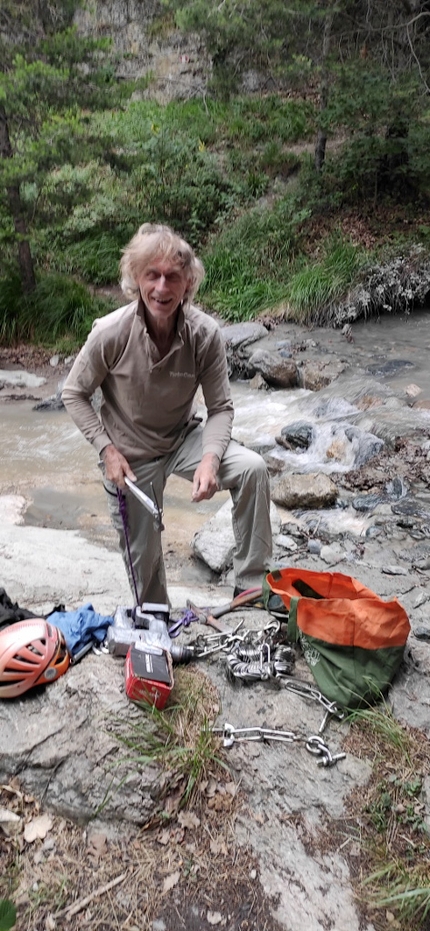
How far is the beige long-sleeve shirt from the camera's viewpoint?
113 inches

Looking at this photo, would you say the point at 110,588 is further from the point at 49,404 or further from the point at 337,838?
the point at 49,404

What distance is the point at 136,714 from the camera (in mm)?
2342

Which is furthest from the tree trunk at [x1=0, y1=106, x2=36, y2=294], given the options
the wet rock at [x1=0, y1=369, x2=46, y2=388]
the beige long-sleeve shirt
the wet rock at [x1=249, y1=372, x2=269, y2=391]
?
the beige long-sleeve shirt

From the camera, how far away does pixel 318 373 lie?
364 inches

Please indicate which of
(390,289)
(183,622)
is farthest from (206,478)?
(390,289)

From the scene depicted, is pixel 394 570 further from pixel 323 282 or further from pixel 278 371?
pixel 323 282

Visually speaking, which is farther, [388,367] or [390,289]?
[390,289]

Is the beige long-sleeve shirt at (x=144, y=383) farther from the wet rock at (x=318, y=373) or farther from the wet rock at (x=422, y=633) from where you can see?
the wet rock at (x=318, y=373)

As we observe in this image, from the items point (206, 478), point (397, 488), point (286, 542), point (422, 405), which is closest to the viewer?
point (206, 478)

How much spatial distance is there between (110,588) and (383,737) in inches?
88.5

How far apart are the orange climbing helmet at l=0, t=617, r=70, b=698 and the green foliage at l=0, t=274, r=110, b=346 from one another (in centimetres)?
930

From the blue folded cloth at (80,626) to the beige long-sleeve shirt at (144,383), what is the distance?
0.76m

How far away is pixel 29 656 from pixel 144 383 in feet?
4.17

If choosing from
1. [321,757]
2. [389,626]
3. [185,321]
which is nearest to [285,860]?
[321,757]
